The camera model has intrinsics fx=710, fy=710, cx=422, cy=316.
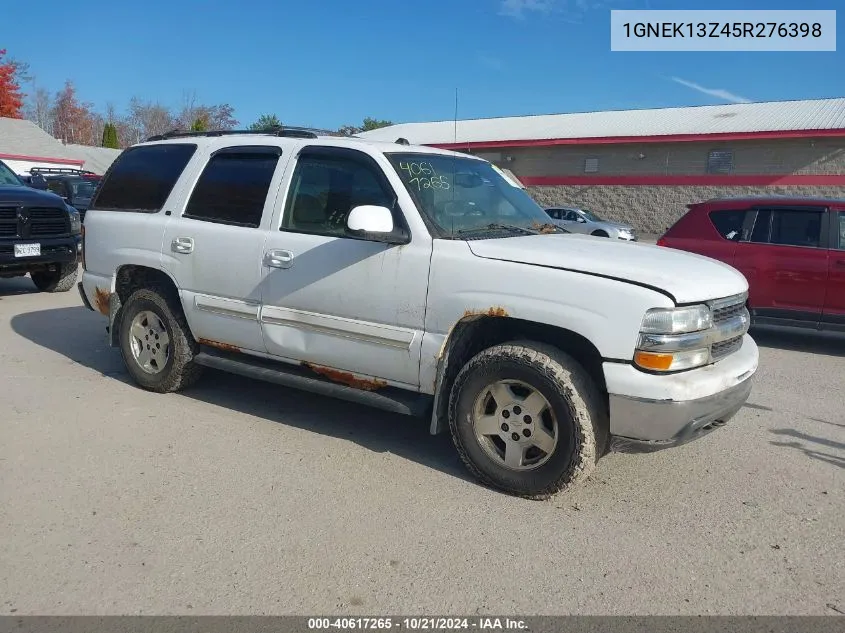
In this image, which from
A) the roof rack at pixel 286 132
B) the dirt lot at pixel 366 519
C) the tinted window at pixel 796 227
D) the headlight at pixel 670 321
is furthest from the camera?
the tinted window at pixel 796 227

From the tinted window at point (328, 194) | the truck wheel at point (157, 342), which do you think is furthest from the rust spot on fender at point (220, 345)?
the tinted window at point (328, 194)

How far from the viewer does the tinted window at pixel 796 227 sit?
26.4ft

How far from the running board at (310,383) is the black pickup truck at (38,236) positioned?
18.4 ft

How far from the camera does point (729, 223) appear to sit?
853 centimetres

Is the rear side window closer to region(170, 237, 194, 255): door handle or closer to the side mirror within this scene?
region(170, 237, 194, 255): door handle

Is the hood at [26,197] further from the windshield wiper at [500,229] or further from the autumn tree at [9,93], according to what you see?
the autumn tree at [9,93]

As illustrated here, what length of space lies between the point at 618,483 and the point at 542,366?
983 mm

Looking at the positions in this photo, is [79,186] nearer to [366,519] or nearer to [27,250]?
[27,250]

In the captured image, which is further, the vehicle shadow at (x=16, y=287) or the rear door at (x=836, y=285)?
the vehicle shadow at (x=16, y=287)

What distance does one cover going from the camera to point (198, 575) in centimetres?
312

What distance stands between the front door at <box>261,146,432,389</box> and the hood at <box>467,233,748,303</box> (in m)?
0.53

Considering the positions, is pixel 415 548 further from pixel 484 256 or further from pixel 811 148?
pixel 811 148

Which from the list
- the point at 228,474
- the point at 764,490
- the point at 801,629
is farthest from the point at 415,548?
the point at 764,490

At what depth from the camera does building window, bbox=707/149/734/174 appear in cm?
2766
